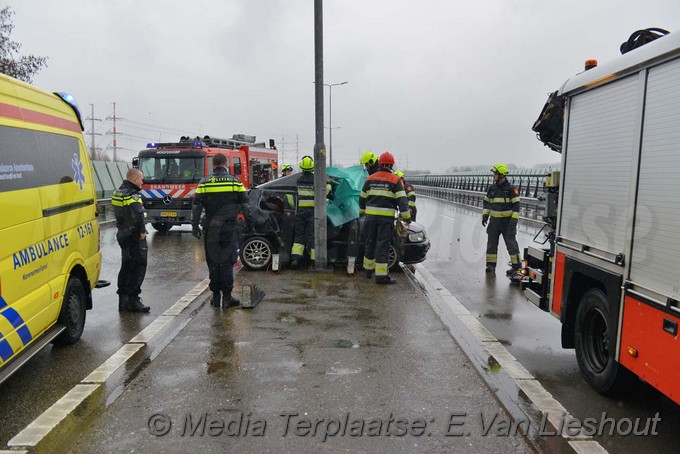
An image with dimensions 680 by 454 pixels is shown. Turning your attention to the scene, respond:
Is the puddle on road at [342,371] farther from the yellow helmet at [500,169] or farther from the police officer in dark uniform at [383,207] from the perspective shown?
the yellow helmet at [500,169]

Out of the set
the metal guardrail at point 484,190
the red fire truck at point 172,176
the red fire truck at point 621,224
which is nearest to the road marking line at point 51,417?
the red fire truck at point 621,224

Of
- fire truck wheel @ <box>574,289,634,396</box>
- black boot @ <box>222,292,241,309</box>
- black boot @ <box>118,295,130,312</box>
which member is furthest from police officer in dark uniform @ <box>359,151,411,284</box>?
fire truck wheel @ <box>574,289,634,396</box>

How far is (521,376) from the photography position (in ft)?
15.8

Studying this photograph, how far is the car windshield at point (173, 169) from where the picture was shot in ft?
50.3

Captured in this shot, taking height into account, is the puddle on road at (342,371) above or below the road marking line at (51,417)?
below

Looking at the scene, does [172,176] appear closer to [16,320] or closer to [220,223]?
[220,223]

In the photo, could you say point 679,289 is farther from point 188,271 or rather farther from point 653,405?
point 188,271

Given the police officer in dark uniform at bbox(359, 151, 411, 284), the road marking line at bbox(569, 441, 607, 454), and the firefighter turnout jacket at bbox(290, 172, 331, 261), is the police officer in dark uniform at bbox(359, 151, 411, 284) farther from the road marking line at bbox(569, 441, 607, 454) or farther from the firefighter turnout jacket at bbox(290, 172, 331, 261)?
the road marking line at bbox(569, 441, 607, 454)

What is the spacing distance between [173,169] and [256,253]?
688 cm

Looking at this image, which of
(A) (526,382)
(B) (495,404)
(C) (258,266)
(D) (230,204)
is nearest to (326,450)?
(B) (495,404)

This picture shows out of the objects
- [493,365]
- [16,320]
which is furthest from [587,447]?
[16,320]

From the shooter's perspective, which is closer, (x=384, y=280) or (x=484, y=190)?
(x=384, y=280)

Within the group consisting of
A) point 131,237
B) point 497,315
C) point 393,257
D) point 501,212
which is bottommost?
point 497,315

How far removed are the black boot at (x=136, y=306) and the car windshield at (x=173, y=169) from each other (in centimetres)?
866
